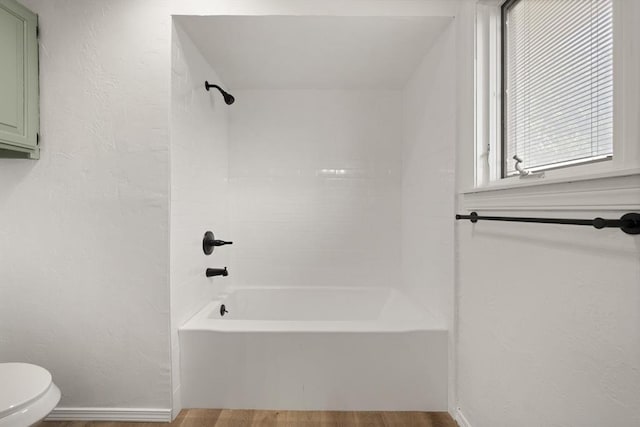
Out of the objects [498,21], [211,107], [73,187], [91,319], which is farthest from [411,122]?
[91,319]

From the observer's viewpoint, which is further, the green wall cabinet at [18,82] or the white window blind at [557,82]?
the green wall cabinet at [18,82]

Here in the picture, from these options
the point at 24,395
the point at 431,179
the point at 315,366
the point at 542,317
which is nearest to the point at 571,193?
the point at 542,317

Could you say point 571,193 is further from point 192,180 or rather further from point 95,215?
point 95,215

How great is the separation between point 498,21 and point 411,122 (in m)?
1.04

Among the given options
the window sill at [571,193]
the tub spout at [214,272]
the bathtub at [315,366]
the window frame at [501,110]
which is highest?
the window frame at [501,110]

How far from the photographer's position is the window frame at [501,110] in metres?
0.91

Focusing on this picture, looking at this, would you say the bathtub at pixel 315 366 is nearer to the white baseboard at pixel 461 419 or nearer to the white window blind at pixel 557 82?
the white baseboard at pixel 461 419

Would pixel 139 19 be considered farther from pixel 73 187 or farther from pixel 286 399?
pixel 286 399

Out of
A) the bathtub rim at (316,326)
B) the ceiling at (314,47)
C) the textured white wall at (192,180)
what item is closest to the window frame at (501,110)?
the ceiling at (314,47)

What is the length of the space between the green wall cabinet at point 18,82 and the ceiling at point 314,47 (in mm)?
711

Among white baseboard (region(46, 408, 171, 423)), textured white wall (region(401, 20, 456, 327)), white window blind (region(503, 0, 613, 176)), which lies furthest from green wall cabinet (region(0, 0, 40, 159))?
white window blind (region(503, 0, 613, 176))

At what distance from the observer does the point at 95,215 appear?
1.87m

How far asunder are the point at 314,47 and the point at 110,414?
91.0 inches

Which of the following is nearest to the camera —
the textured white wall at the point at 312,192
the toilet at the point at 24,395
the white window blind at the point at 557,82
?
the white window blind at the point at 557,82
